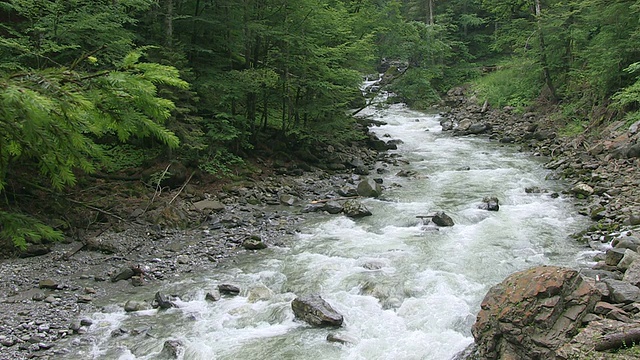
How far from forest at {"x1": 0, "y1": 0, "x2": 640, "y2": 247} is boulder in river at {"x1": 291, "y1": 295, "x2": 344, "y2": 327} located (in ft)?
13.0

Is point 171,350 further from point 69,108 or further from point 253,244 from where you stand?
point 69,108

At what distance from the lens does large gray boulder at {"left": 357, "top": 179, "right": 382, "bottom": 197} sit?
50.4 feet

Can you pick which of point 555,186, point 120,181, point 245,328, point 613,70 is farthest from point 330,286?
point 613,70

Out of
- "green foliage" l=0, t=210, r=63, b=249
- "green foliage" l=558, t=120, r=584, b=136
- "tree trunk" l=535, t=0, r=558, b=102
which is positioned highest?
"tree trunk" l=535, t=0, r=558, b=102

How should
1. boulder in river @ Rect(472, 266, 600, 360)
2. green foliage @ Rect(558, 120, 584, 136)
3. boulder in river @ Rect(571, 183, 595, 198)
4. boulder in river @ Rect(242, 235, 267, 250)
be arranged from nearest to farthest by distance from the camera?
boulder in river @ Rect(472, 266, 600, 360) → boulder in river @ Rect(242, 235, 267, 250) → boulder in river @ Rect(571, 183, 595, 198) → green foliage @ Rect(558, 120, 584, 136)

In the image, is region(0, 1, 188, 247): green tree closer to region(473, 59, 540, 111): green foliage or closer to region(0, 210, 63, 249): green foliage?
region(0, 210, 63, 249): green foliage

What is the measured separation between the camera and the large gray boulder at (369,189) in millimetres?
15367

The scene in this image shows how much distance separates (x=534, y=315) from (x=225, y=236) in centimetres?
785

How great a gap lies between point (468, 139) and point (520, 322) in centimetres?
1987

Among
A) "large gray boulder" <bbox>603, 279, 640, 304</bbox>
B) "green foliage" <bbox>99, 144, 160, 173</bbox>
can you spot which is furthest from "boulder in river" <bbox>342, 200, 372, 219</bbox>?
"large gray boulder" <bbox>603, 279, 640, 304</bbox>

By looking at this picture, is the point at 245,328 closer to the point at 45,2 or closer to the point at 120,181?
the point at 120,181

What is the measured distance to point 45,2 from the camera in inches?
384

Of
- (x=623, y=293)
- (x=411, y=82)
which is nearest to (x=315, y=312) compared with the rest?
(x=623, y=293)

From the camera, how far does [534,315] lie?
227 inches
